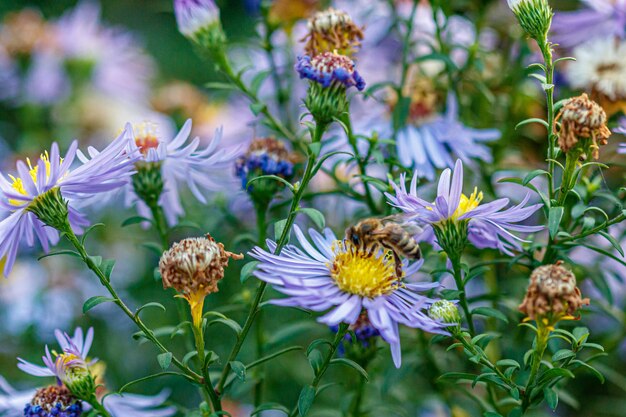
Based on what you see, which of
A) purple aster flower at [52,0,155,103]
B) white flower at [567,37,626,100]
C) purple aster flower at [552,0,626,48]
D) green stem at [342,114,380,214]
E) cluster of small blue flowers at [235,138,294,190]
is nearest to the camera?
green stem at [342,114,380,214]

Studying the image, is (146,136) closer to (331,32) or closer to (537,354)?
(331,32)

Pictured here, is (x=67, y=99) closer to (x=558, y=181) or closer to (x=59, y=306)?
(x=59, y=306)

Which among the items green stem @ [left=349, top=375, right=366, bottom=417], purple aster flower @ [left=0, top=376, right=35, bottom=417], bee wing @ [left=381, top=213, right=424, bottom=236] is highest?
bee wing @ [left=381, top=213, right=424, bottom=236]

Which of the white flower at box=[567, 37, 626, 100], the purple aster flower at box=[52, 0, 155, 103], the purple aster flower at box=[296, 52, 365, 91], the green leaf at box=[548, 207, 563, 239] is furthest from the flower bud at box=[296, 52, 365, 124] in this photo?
the purple aster flower at box=[52, 0, 155, 103]

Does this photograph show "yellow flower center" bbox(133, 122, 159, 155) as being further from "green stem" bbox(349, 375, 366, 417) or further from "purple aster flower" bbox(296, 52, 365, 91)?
"green stem" bbox(349, 375, 366, 417)

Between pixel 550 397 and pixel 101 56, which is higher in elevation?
pixel 101 56

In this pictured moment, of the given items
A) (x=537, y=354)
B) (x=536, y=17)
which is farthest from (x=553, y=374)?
(x=536, y=17)

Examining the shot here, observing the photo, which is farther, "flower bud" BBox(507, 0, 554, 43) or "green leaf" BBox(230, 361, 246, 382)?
"flower bud" BBox(507, 0, 554, 43)
